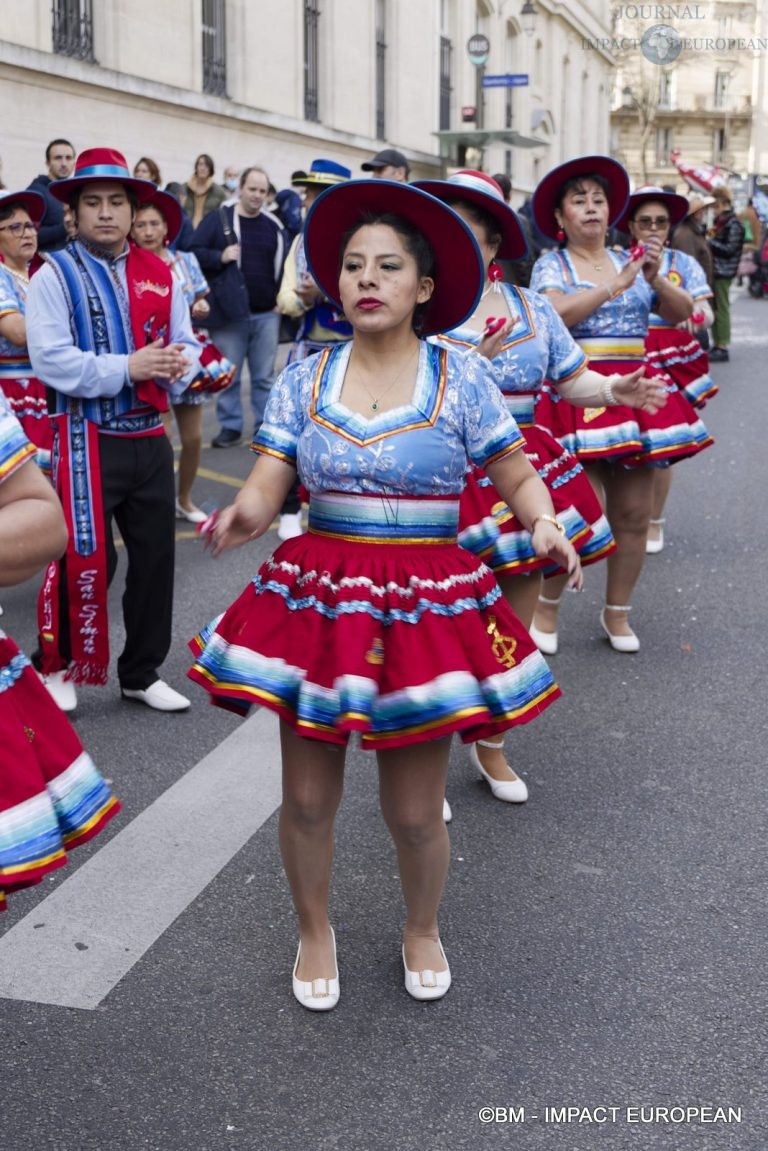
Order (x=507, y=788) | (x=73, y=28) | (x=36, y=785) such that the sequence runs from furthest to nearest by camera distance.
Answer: (x=73, y=28), (x=507, y=788), (x=36, y=785)

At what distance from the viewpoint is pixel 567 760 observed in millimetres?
4992

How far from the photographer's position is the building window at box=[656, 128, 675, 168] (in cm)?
8050

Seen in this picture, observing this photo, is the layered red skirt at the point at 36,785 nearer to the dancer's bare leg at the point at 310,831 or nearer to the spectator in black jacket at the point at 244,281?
the dancer's bare leg at the point at 310,831

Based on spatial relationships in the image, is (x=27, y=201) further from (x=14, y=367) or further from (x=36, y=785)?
(x=36, y=785)

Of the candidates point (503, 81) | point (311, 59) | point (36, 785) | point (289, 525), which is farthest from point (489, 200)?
point (503, 81)

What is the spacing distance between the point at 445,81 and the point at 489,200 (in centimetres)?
3361

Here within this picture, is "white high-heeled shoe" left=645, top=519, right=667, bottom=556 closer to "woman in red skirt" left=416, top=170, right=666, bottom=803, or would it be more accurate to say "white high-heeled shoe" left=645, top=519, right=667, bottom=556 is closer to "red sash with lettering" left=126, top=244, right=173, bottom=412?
"woman in red skirt" left=416, top=170, right=666, bottom=803

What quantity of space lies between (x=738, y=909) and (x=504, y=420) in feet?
4.99

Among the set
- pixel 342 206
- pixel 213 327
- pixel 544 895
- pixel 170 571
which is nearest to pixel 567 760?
pixel 544 895

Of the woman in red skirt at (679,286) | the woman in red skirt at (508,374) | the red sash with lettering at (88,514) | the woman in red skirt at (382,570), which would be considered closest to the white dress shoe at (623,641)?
the woman in red skirt at (679,286)

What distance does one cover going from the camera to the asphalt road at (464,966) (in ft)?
9.47

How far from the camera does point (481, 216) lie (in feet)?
13.8

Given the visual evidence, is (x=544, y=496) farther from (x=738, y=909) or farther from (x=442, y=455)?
(x=738, y=909)

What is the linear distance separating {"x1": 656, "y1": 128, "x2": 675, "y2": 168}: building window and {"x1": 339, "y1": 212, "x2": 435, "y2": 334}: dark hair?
81.9 m
